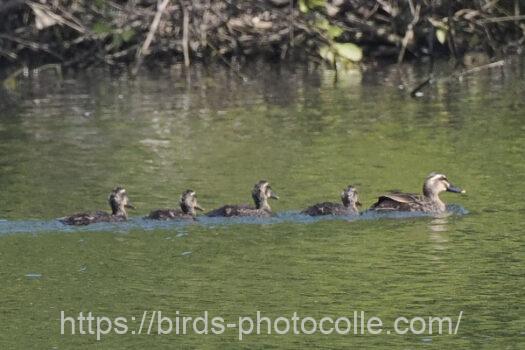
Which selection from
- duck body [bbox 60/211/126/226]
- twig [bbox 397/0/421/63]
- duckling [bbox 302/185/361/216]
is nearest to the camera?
duck body [bbox 60/211/126/226]

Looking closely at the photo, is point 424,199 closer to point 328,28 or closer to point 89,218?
point 89,218

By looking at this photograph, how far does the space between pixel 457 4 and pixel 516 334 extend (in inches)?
652

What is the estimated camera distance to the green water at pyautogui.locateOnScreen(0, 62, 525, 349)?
1148 cm

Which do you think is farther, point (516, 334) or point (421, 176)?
point (421, 176)

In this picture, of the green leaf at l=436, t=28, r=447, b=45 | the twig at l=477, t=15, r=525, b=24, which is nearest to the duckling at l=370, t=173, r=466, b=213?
the green leaf at l=436, t=28, r=447, b=45

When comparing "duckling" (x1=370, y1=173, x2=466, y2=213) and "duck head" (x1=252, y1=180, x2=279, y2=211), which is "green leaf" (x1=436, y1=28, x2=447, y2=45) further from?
"duck head" (x1=252, y1=180, x2=279, y2=211)

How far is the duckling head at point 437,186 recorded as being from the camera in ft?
49.6

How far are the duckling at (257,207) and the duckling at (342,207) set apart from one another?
1.22 ft

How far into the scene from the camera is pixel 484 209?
48.1ft

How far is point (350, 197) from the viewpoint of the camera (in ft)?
→ 47.8

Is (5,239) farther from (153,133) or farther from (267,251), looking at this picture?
(153,133)

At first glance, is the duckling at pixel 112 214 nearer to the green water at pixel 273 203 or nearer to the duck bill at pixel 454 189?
the green water at pixel 273 203

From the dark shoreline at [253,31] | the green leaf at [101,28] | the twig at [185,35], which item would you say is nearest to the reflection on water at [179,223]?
the twig at [185,35]

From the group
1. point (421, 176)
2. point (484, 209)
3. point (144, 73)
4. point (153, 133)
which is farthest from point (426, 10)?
point (484, 209)
